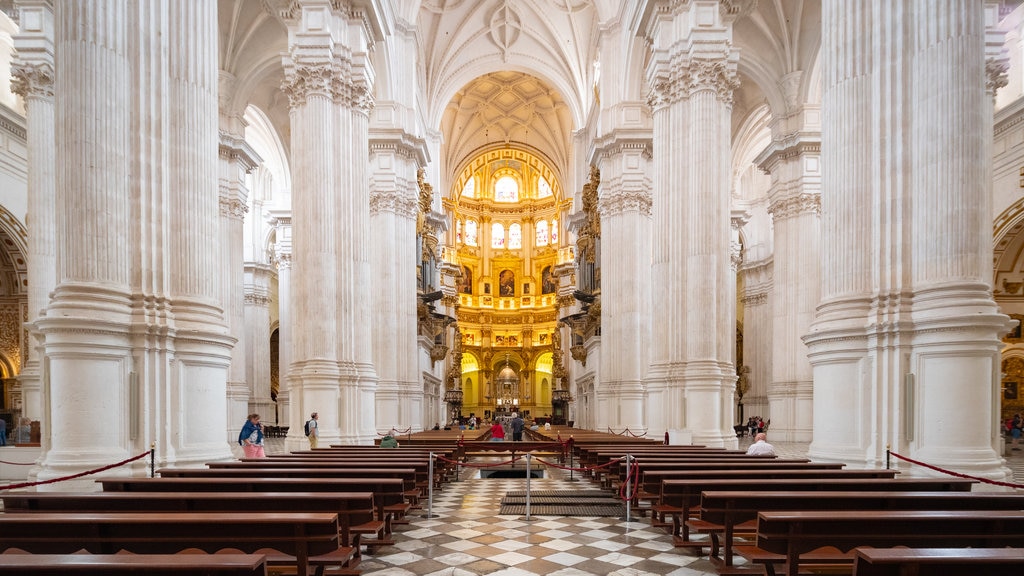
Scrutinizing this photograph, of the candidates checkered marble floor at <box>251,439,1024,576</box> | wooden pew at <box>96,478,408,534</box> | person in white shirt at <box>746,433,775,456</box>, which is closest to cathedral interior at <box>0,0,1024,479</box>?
person in white shirt at <box>746,433,775,456</box>

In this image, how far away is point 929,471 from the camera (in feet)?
26.1

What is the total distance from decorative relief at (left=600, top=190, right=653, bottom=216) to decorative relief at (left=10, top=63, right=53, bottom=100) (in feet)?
59.4

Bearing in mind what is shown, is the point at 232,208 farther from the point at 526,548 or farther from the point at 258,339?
the point at 526,548

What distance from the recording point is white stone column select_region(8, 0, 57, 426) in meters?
15.5

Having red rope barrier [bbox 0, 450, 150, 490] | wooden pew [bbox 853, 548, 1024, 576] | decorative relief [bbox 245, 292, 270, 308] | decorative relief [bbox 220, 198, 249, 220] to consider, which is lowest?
red rope barrier [bbox 0, 450, 150, 490]

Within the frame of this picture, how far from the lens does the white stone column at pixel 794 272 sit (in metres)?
23.2

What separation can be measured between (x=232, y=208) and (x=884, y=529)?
23.1 metres

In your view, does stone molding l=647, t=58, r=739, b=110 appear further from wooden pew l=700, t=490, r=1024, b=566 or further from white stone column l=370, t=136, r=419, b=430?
white stone column l=370, t=136, r=419, b=430

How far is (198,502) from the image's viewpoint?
18.0 ft

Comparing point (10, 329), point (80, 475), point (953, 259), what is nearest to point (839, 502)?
point (953, 259)

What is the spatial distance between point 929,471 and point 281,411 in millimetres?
32162

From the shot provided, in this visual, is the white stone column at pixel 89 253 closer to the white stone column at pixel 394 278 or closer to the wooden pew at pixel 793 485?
the wooden pew at pixel 793 485

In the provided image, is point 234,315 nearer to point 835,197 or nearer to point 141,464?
point 141,464

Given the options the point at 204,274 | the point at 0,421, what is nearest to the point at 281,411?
the point at 0,421
